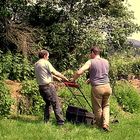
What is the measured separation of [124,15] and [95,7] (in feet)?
5.63

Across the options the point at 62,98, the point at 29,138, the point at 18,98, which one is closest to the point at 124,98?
the point at 62,98

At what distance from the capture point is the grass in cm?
1141

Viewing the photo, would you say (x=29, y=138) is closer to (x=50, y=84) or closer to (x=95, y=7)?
(x=50, y=84)

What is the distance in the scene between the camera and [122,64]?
2436 cm

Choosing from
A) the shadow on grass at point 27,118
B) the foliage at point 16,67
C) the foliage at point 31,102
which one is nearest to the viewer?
the shadow on grass at point 27,118

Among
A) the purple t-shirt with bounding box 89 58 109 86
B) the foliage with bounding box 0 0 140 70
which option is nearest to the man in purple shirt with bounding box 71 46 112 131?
the purple t-shirt with bounding box 89 58 109 86

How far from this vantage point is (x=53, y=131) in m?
12.0

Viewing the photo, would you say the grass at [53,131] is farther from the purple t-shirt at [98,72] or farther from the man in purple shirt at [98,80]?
the purple t-shirt at [98,72]

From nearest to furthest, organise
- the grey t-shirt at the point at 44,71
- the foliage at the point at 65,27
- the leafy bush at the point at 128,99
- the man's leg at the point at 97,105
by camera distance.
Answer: the grey t-shirt at the point at 44,71 < the man's leg at the point at 97,105 < the leafy bush at the point at 128,99 < the foliage at the point at 65,27

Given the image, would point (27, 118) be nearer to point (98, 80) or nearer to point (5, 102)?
point (5, 102)

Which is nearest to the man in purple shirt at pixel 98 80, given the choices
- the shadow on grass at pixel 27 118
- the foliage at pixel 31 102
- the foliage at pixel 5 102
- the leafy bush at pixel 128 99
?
the shadow on grass at pixel 27 118

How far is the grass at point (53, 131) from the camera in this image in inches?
449

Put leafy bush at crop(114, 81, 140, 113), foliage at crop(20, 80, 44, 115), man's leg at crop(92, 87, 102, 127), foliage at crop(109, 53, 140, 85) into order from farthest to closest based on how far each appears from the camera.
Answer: foliage at crop(109, 53, 140, 85), leafy bush at crop(114, 81, 140, 113), foliage at crop(20, 80, 44, 115), man's leg at crop(92, 87, 102, 127)

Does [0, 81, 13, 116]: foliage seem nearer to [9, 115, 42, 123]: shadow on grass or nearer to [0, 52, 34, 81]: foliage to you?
[9, 115, 42, 123]: shadow on grass
